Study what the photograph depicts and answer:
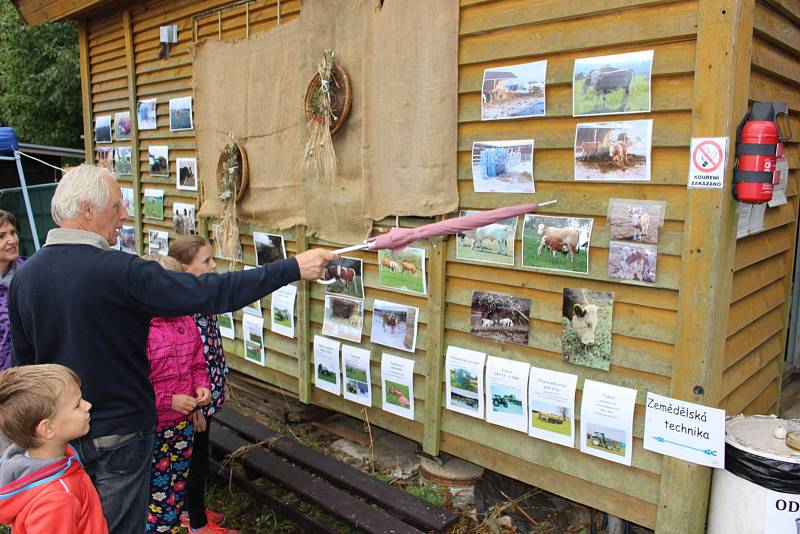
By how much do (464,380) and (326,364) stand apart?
1.34 m

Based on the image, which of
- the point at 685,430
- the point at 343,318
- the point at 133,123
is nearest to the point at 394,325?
the point at 343,318

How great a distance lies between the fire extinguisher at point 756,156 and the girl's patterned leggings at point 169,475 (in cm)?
290

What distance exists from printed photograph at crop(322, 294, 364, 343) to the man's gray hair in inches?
86.2

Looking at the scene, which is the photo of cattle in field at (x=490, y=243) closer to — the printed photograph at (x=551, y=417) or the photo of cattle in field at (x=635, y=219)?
the photo of cattle in field at (x=635, y=219)

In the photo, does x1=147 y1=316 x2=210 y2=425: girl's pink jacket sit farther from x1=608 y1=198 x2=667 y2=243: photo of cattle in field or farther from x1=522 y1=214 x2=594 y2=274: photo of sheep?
x1=608 y1=198 x2=667 y2=243: photo of cattle in field

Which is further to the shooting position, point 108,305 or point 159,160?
point 159,160

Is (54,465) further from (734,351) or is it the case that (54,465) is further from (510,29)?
(734,351)

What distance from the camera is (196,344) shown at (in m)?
3.10

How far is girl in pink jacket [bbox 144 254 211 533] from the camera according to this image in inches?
117

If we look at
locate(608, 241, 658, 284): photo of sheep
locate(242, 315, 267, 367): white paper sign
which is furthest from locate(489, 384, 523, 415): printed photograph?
locate(242, 315, 267, 367): white paper sign

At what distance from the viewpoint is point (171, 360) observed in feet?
9.84

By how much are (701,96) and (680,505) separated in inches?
75.4

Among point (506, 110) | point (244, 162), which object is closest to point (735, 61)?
point (506, 110)

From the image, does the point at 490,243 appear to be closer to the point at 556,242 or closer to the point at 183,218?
the point at 556,242
